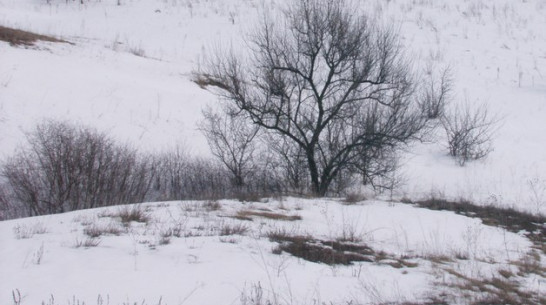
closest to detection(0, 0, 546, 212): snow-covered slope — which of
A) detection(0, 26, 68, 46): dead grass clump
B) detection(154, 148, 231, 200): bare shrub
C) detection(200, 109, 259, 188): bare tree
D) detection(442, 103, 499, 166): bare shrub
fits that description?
detection(442, 103, 499, 166): bare shrub

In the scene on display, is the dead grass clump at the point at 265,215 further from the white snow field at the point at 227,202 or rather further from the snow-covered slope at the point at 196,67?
the snow-covered slope at the point at 196,67

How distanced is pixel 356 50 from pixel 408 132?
3.22 meters

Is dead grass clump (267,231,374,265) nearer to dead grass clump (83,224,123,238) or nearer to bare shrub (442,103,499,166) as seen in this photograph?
dead grass clump (83,224,123,238)

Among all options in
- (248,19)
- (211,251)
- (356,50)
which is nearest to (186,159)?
(356,50)

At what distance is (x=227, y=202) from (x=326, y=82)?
5.61 metres

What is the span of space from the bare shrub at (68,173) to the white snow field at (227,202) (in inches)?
55.7

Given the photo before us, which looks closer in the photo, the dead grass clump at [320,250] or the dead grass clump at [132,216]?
the dead grass clump at [320,250]

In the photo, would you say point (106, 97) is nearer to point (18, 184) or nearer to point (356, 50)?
point (18, 184)

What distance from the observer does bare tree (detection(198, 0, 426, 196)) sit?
13.2 m

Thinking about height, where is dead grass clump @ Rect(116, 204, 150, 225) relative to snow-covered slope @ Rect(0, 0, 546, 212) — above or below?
below

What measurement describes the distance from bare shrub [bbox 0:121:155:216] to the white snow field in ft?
4.65

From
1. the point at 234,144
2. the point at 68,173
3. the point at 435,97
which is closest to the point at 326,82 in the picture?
the point at 234,144

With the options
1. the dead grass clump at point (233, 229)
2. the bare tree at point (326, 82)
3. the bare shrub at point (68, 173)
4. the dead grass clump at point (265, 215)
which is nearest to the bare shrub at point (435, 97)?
the bare tree at point (326, 82)

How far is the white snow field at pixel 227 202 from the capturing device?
4.40 metres
